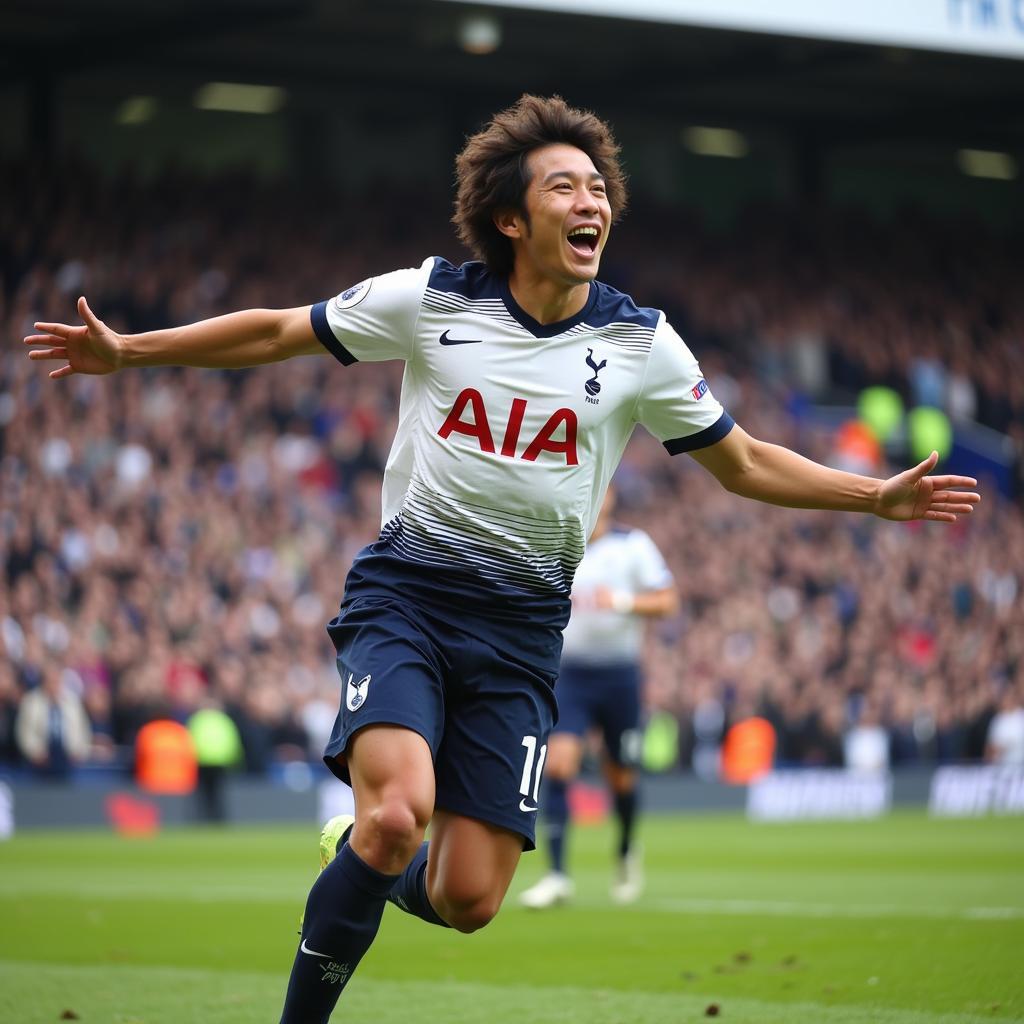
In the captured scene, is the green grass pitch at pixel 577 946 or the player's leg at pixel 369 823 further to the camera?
the green grass pitch at pixel 577 946

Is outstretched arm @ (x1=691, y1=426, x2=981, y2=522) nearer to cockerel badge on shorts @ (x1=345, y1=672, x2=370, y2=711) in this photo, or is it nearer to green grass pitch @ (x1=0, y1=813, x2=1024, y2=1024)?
cockerel badge on shorts @ (x1=345, y1=672, x2=370, y2=711)

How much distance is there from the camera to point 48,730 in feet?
65.2

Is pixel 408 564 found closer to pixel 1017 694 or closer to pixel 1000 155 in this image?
pixel 1017 694

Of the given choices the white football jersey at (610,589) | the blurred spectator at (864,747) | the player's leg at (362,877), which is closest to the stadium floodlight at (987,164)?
the blurred spectator at (864,747)

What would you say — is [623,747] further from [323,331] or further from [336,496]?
[336,496]

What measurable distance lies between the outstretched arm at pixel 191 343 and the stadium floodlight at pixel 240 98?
27.3m

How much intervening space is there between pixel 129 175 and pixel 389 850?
23551mm

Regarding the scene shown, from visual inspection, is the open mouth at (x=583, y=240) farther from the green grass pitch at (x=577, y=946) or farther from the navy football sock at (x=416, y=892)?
the green grass pitch at (x=577, y=946)

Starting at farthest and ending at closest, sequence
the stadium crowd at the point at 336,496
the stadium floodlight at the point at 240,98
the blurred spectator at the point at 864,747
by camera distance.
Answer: the stadium floodlight at the point at 240,98
the blurred spectator at the point at 864,747
the stadium crowd at the point at 336,496

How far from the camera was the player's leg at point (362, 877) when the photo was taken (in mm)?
5391

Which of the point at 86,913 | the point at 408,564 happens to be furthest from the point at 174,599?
the point at 408,564

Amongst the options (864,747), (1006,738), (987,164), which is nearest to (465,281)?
(864,747)

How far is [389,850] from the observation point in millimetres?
5387

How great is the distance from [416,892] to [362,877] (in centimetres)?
67
